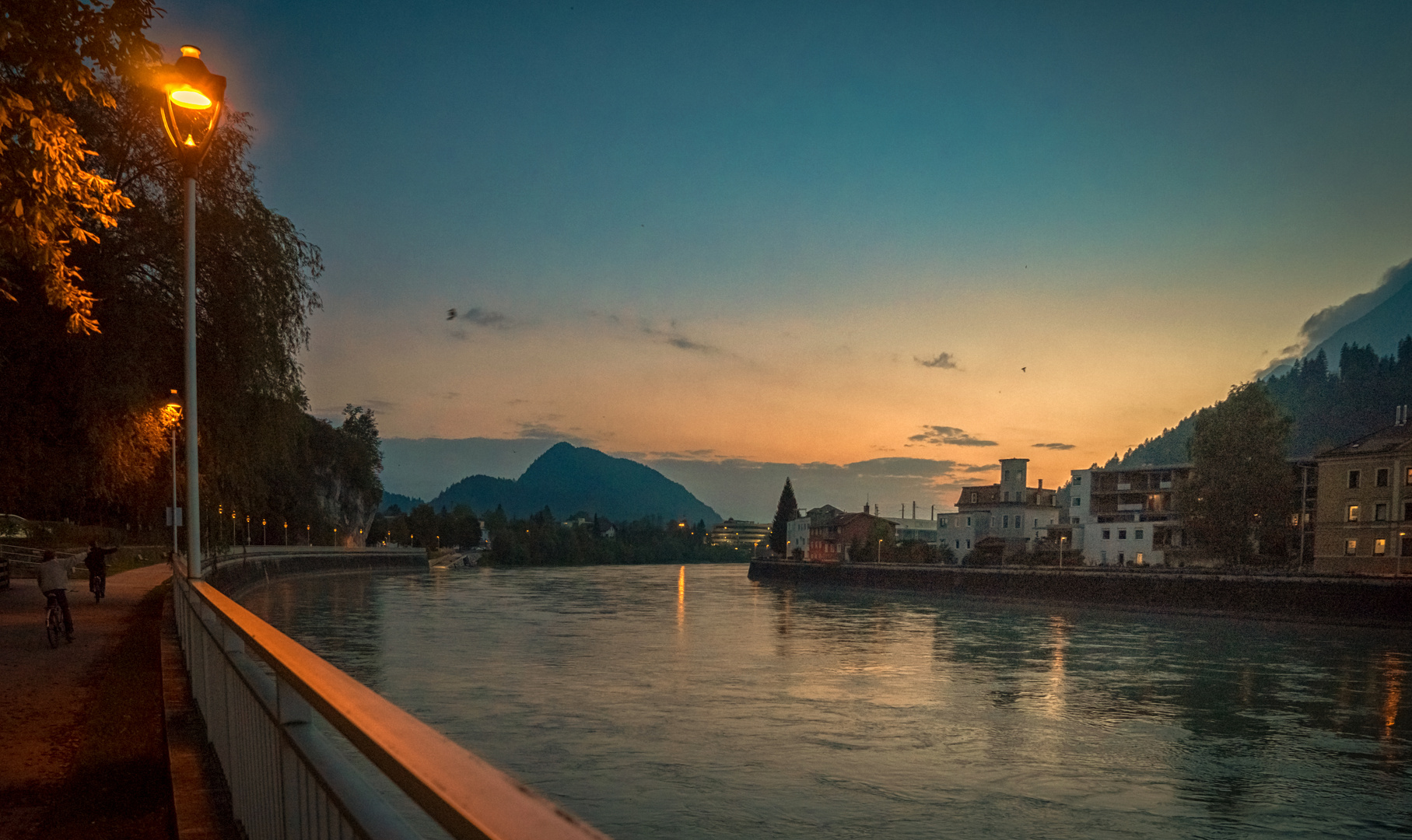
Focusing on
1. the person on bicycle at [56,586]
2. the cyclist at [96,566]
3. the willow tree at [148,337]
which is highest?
the willow tree at [148,337]

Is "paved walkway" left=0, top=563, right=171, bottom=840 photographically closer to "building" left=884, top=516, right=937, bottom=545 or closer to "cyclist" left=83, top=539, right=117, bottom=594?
"cyclist" left=83, top=539, right=117, bottom=594

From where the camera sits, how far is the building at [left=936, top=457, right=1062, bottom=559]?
100000 millimetres

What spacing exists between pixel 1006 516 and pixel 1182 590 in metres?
49.3

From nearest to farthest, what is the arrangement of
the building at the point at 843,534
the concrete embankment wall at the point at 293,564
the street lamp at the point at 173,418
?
the street lamp at the point at 173,418
the concrete embankment wall at the point at 293,564
the building at the point at 843,534

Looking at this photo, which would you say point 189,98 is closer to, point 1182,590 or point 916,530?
point 1182,590

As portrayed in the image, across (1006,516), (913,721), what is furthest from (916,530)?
(913,721)

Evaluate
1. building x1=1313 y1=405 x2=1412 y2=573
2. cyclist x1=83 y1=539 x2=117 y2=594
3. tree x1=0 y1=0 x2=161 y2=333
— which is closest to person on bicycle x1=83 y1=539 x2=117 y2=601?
cyclist x1=83 y1=539 x2=117 y2=594

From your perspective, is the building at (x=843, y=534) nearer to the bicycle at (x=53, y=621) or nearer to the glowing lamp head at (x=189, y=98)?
the bicycle at (x=53, y=621)

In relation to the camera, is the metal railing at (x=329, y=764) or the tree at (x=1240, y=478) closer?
the metal railing at (x=329, y=764)

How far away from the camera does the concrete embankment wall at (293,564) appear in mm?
44781

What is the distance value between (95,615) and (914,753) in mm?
16970

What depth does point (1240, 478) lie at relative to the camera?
6356cm

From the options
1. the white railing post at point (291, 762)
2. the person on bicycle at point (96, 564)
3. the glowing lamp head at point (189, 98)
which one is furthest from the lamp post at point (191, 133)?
the person on bicycle at point (96, 564)

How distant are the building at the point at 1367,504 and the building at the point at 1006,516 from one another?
126 feet
